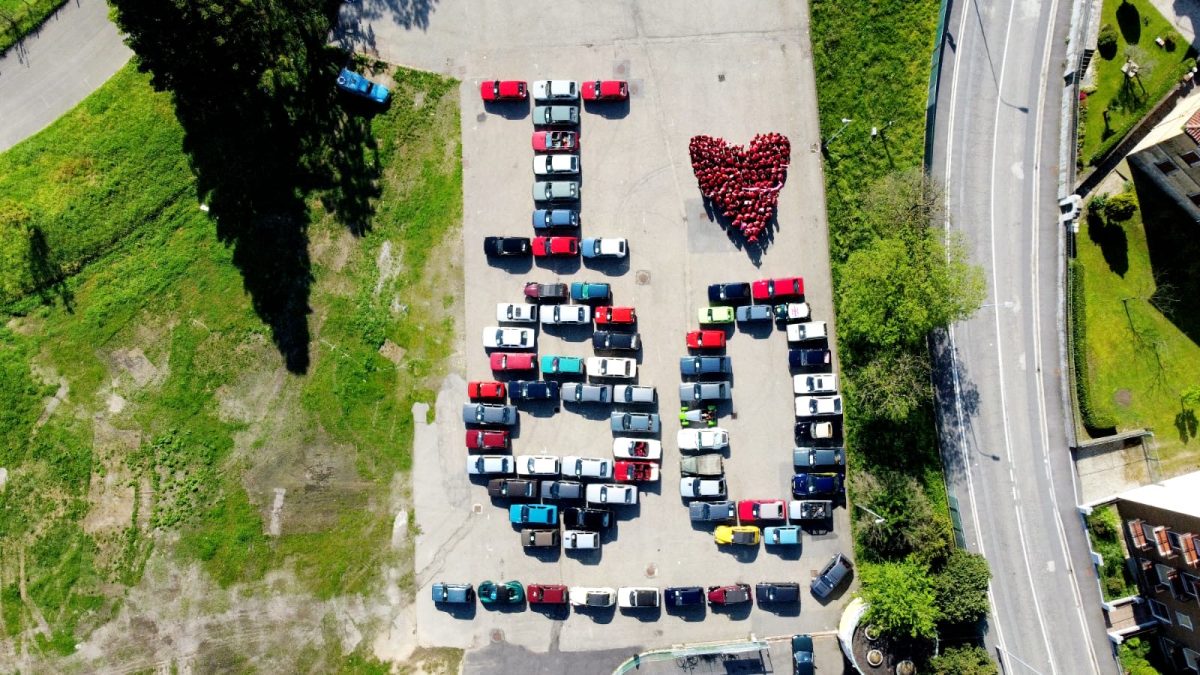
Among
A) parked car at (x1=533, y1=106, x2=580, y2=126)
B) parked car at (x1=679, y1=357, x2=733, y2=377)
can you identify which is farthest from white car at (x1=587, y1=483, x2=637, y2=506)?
parked car at (x1=533, y1=106, x2=580, y2=126)

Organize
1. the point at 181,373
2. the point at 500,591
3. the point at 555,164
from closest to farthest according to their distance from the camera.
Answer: the point at 500,591
the point at 555,164
the point at 181,373

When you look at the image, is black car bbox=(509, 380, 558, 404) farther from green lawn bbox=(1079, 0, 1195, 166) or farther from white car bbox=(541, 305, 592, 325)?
green lawn bbox=(1079, 0, 1195, 166)

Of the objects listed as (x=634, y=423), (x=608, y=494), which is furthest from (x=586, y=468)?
(x=634, y=423)

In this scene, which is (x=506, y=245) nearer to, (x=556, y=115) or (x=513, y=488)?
(x=556, y=115)

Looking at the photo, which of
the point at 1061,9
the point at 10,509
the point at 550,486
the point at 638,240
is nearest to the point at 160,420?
the point at 10,509

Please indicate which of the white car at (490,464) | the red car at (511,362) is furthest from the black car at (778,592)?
the red car at (511,362)

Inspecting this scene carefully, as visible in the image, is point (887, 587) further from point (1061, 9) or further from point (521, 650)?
point (1061, 9)
